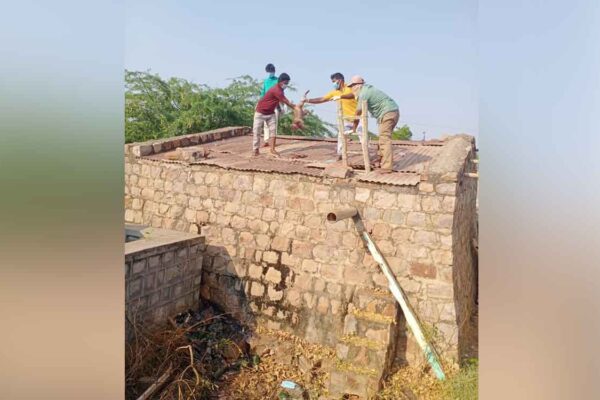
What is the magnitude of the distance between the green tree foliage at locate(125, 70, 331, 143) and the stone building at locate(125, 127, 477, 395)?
11.3 feet

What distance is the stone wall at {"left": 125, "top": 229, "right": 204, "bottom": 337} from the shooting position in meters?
3.91

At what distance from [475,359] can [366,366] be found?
0.93 metres

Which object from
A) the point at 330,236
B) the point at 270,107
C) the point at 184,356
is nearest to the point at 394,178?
the point at 330,236

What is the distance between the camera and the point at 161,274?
424cm

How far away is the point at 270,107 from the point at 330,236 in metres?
1.77

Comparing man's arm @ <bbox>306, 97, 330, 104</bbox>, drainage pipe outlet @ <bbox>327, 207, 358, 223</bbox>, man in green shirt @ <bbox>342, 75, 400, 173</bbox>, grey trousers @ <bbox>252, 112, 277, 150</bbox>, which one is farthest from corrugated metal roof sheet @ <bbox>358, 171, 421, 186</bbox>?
grey trousers @ <bbox>252, 112, 277, 150</bbox>

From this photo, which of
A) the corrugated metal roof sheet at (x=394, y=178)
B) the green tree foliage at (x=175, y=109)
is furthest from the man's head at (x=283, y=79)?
the green tree foliage at (x=175, y=109)

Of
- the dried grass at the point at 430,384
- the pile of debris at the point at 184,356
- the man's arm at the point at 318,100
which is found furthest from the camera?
the man's arm at the point at 318,100

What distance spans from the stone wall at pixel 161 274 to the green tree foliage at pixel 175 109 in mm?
4502

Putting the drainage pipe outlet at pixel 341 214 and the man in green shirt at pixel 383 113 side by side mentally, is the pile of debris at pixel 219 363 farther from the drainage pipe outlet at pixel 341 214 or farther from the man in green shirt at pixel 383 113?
the man in green shirt at pixel 383 113

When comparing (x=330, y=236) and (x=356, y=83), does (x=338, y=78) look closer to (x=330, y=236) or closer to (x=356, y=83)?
(x=356, y=83)

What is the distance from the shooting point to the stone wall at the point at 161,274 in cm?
391
